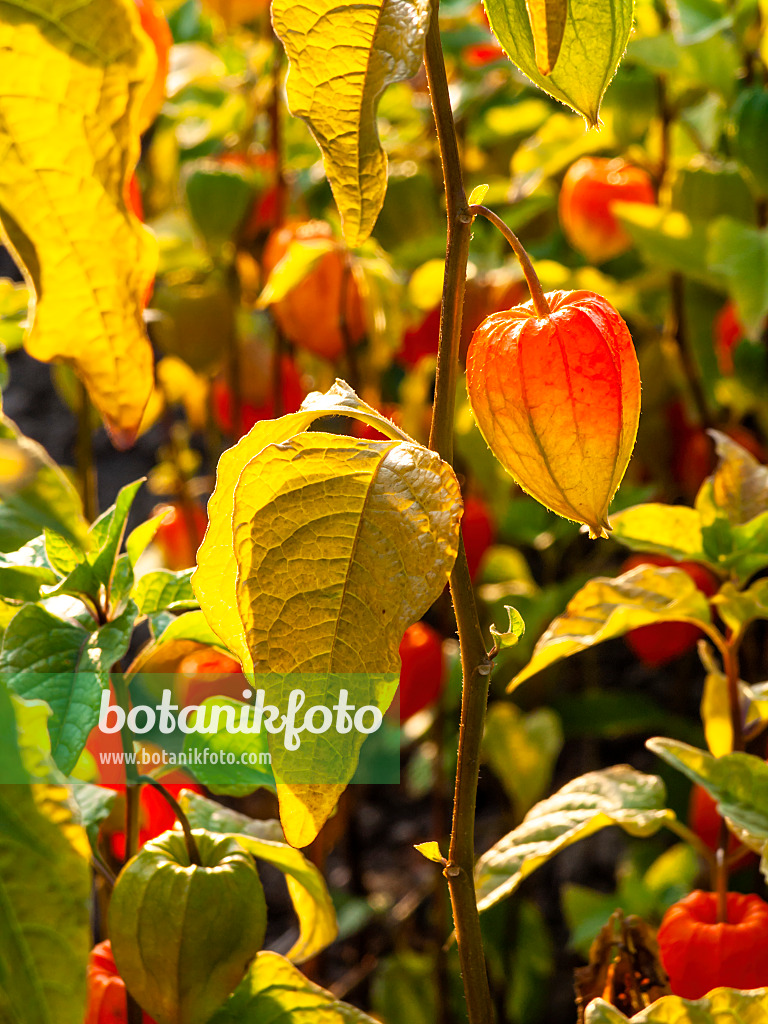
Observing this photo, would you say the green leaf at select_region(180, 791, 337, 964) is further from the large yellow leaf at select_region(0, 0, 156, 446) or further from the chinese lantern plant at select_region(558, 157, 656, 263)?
the chinese lantern plant at select_region(558, 157, 656, 263)

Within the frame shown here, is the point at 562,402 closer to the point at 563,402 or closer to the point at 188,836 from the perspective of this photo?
the point at 563,402

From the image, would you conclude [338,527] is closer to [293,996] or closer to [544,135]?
[293,996]

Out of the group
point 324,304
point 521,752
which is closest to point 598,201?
point 324,304

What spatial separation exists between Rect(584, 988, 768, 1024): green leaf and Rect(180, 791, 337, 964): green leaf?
13 centimetres

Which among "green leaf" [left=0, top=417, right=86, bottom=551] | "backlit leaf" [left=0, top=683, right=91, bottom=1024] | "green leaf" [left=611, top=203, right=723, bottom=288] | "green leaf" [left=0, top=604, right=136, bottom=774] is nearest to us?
"backlit leaf" [left=0, top=683, right=91, bottom=1024]

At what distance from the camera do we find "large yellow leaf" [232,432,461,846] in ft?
0.99

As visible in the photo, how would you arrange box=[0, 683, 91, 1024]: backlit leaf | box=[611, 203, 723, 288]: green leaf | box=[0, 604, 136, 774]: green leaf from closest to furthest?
1. box=[0, 683, 91, 1024]: backlit leaf
2. box=[0, 604, 136, 774]: green leaf
3. box=[611, 203, 723, 288]: green leaf

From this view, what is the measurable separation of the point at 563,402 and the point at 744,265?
0.57 meters

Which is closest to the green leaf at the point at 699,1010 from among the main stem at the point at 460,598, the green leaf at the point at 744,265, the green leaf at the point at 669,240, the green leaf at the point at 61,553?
the main stem at the point at 460,598

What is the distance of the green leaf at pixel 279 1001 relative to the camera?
1.40 ft

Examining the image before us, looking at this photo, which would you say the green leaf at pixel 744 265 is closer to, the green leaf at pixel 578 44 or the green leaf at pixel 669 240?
the green leaf at pixel 669 240

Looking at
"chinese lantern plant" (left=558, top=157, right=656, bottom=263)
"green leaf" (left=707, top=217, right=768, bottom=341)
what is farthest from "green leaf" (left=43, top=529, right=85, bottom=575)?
"chinese lantern plant" (left=558, top=157, right=656, bottom=263)

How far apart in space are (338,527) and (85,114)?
0.44ft

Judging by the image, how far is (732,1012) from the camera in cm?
40
